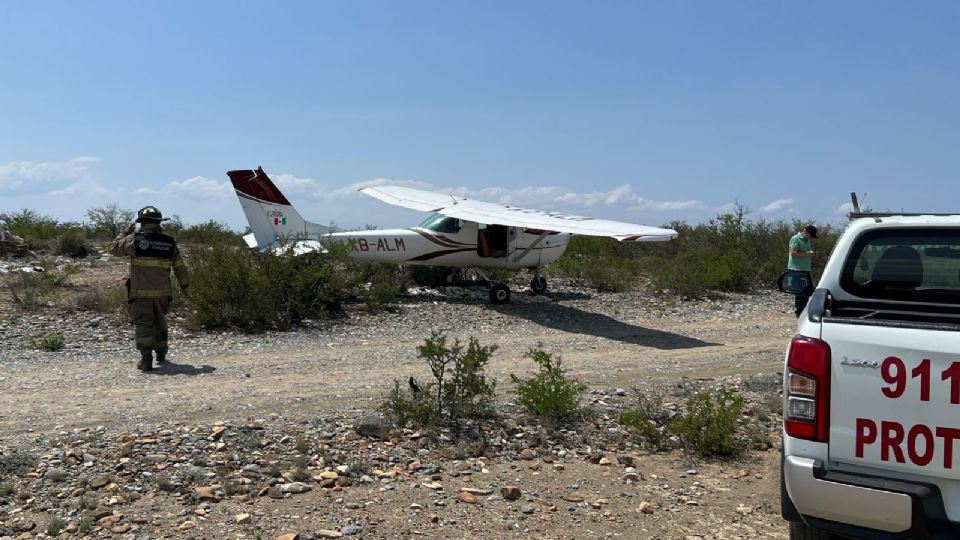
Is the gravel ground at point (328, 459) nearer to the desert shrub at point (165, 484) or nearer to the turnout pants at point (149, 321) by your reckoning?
the desert shrub at point (165, 484)

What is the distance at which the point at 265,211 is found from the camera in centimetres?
1794

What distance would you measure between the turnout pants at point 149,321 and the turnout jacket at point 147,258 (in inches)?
3.4

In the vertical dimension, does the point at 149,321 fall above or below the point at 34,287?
→ below

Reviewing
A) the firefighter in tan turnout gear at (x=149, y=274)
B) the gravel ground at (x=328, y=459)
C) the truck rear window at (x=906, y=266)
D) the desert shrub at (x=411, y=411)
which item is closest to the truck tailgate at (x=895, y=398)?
the truck rear window at (x=906, y=266)

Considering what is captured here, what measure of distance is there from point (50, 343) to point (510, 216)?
30.7 feet

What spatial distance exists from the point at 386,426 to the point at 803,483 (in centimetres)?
374

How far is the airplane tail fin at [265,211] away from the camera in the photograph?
1786 cm

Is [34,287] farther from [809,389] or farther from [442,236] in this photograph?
[809,389]

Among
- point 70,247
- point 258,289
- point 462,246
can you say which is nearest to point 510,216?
point 462,246

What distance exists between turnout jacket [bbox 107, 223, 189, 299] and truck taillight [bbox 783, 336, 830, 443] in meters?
7.98

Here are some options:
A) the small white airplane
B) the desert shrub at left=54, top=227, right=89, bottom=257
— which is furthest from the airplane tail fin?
the desert shrub at left=54, top=227, right=89, bottom=257

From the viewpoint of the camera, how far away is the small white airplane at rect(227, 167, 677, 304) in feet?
55.1

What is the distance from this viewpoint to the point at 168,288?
981 centimetres

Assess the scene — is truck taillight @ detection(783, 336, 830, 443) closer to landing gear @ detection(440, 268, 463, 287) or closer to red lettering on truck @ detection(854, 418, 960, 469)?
red lettering on truck @ detection(854, 418, 960, 469)
